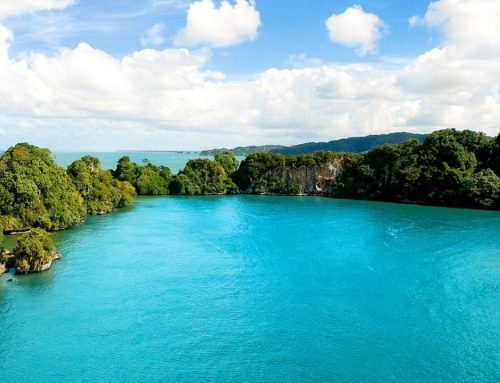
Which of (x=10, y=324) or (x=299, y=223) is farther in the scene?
(x=299, y=223)

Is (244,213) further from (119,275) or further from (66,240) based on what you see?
(119,275)

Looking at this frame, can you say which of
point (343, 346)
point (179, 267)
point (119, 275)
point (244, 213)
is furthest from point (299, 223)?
point (343, 346)

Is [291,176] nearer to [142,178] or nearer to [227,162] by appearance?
[227,162]

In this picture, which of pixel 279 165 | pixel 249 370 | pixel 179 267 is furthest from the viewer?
pixel 279 165

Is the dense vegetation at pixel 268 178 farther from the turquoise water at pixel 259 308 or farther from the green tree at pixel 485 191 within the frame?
the turquoise water at pixel 259 308

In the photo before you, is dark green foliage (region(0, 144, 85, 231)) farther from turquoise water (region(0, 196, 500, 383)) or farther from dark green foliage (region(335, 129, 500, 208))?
dark green foliage (region(335, 129, 500, 208))

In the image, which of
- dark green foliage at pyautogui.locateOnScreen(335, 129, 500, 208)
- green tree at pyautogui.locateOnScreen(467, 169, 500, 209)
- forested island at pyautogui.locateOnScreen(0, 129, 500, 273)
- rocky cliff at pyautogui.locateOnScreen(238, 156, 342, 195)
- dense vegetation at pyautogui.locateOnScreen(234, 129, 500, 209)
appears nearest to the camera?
forested island at pyautogui.locateOnScreen(0, 129, 500, 273)

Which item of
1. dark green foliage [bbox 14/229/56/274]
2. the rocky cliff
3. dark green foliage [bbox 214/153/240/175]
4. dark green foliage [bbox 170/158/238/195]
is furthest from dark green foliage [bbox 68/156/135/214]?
dark green foliage [bbox 214/153/240/175]
